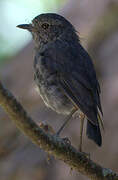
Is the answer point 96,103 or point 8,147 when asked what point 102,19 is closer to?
point 8,147

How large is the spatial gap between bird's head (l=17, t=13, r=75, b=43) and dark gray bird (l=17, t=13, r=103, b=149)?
20cm

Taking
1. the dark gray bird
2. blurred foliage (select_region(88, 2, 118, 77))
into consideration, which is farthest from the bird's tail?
blurred foliage (select_region(88, 2, 118, 77))

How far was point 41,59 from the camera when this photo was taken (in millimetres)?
5242

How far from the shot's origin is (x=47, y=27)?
5.81 meters

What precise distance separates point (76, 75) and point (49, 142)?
4.30 ft

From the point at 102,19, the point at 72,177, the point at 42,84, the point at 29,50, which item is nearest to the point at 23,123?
the point at 42,84

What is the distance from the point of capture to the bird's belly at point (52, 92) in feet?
16.2

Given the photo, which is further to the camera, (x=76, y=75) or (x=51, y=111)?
(x=51, y=111)

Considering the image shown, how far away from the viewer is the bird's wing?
16.0ft

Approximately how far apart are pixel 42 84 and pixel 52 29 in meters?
1.01

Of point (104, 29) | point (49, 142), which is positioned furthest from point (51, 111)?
point (49, 142)

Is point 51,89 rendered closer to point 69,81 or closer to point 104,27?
point 69,81

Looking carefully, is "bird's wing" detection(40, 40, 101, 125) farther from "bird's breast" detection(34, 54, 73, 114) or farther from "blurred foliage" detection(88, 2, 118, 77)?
"blurred foliage" detection(88, 2, 118, 77)

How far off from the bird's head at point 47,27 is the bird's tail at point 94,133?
4.45 feet
